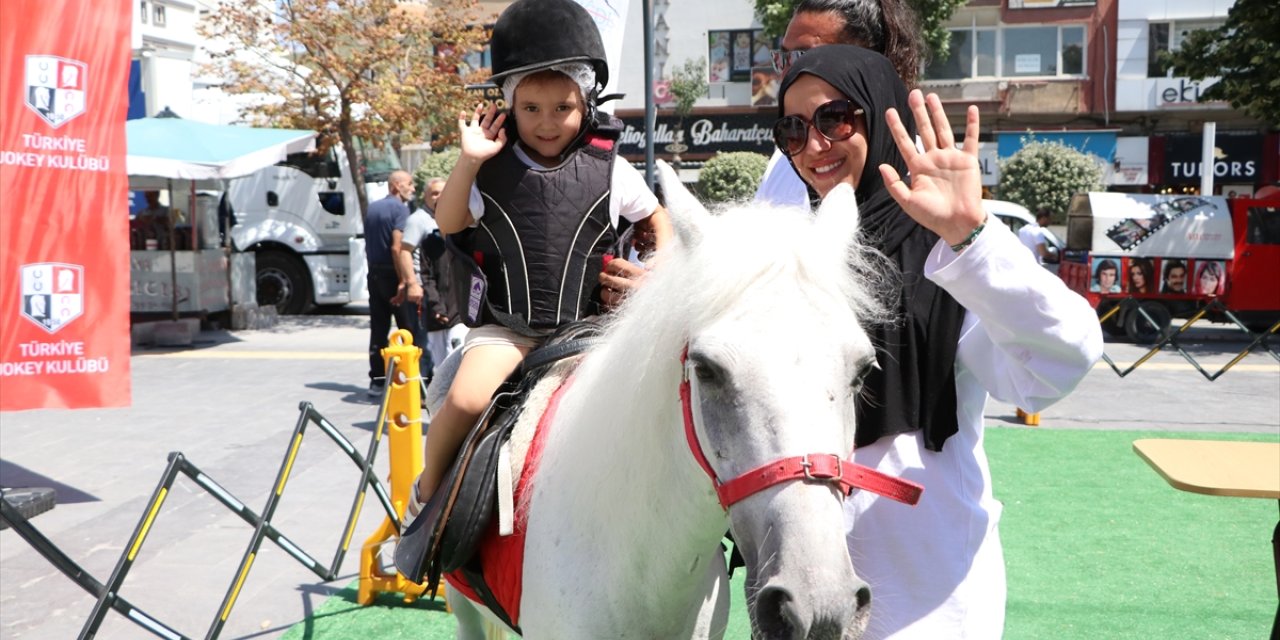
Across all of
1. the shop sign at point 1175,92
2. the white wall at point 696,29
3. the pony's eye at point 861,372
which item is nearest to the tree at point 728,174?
the white wall at point 696,29

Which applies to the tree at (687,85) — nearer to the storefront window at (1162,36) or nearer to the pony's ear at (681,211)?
the storefront window at (1162,36)

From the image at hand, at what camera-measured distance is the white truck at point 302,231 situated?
17.7 metres

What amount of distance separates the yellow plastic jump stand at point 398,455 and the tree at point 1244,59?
13.4 m

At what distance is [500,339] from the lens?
3.25 m

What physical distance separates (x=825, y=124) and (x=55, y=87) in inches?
231

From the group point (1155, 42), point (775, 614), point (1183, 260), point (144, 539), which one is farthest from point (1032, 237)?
point (1155, 42)

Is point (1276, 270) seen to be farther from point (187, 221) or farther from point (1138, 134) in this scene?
point (1138, 134)

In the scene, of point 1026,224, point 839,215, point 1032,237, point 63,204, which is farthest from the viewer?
point 1026,224

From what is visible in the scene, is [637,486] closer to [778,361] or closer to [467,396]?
[778,361]

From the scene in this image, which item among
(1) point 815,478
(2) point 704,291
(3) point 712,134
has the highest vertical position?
(3) point 712,134

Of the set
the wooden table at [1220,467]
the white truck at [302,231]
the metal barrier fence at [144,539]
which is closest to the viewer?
the wooden table at [1220,467]

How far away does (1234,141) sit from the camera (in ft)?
99.7

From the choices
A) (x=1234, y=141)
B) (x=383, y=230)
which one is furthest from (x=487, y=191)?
(x=1234, y=141)

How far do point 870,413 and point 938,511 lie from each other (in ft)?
0.78
